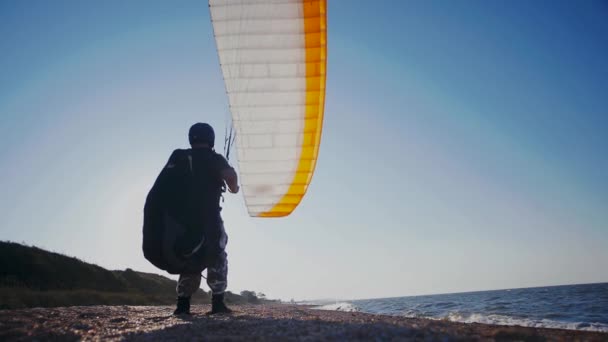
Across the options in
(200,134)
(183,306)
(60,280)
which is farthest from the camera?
(60,280)

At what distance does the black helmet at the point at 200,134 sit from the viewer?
14.7 ft

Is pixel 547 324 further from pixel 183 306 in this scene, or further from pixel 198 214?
pixel 198 214

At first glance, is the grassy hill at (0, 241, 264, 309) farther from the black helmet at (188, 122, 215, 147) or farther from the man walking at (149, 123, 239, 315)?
the black helmet at (188, 122, 215, 147)

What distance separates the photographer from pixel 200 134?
14.6 feet

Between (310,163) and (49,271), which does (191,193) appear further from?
(49,271)

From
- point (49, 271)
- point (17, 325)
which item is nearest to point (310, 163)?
point (17, 325)

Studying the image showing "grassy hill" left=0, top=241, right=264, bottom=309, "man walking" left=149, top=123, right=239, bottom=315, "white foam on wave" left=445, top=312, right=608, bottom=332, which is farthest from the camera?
"grassy hill" left=0, top=241, right=264, bottom=309

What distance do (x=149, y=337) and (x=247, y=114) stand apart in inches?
155

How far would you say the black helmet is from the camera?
4.47 metres

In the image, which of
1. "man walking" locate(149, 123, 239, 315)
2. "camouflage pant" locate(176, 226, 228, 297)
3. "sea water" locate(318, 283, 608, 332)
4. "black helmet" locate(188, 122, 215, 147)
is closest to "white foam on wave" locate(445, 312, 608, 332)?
"sea water" locate(318, 283, 608, 332)

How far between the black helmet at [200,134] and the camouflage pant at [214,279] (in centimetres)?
120

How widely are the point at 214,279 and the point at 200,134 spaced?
1825 mm

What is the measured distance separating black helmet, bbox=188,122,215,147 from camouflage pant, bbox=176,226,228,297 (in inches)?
47.3

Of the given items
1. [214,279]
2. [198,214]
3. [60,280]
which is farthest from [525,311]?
[60,280]
